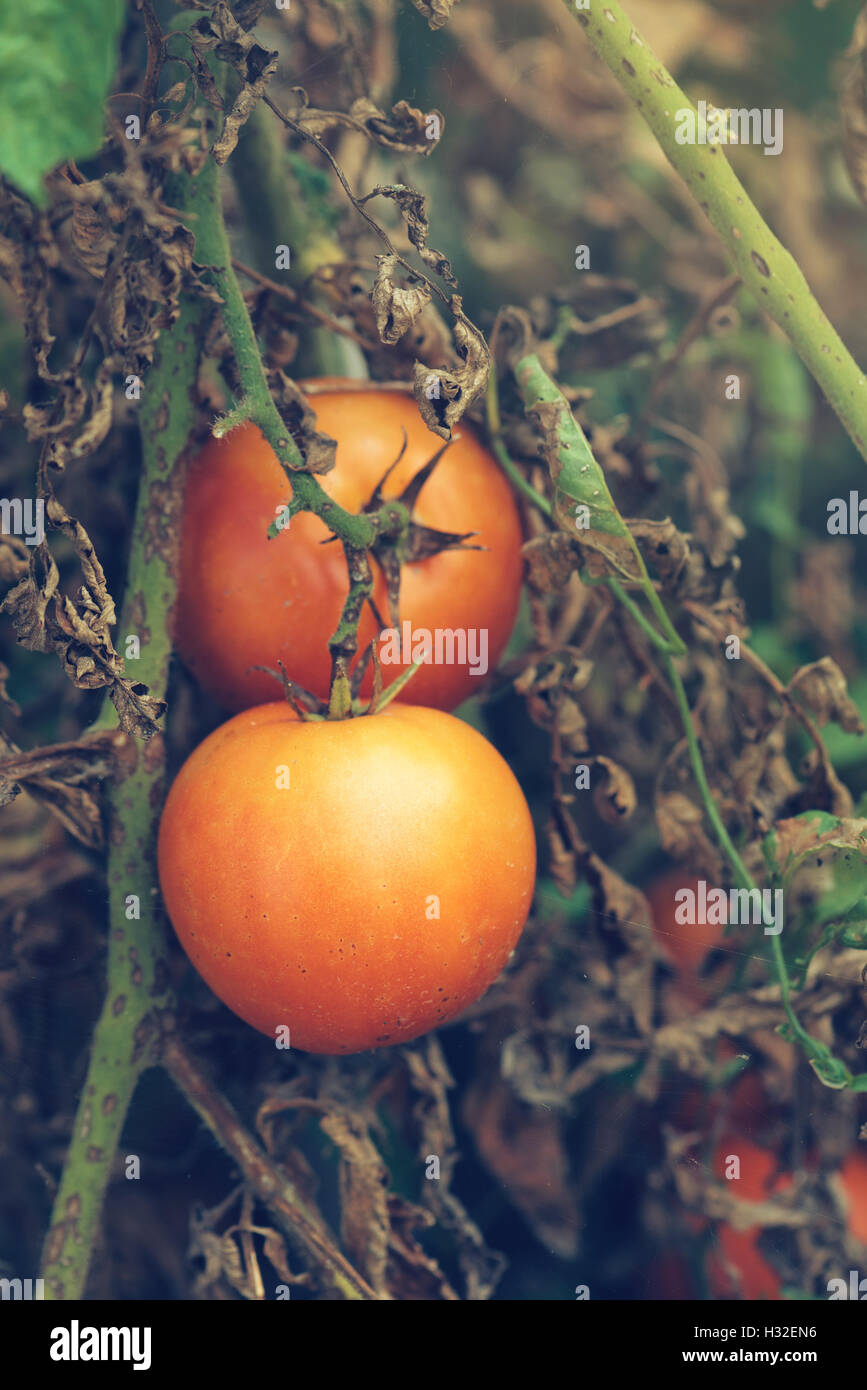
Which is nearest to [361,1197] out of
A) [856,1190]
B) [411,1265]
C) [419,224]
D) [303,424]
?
[411,1265]

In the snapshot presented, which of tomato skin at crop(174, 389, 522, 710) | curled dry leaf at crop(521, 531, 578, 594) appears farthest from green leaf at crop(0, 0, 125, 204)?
curled dry leaf at crop(521, 531, 578, 594)

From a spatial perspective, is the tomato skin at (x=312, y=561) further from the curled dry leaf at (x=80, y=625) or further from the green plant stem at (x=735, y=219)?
the green plant stem at (x=735, y=219)

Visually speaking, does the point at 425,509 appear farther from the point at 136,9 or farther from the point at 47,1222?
the point at 47,1222

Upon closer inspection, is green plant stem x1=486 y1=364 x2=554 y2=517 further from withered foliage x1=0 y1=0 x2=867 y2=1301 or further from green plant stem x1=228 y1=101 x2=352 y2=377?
green plant stem x1=228 y1=101 x2=352 y2=377

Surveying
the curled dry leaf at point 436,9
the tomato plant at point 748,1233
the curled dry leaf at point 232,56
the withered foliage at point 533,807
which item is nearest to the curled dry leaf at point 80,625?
the withered foliage at point 533,807

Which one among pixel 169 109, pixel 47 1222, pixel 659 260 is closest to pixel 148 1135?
pixel 47 1222

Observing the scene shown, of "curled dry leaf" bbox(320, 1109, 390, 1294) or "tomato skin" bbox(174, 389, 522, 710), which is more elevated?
"tomato skin" bbox(174, 389, 522, 710)
